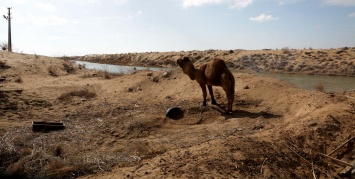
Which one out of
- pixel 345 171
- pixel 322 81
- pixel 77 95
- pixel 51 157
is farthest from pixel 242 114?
pixel 322 81

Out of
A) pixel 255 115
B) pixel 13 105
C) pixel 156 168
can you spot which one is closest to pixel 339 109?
pixel 255 115

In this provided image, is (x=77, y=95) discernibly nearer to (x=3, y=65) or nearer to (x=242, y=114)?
(x=242, y=114)

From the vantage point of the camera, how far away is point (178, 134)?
314 inches

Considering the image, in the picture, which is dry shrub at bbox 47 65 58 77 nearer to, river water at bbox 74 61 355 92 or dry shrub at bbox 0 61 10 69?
dry shrub at bbox 0 61 10 69

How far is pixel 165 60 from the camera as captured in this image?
4284 centimetres

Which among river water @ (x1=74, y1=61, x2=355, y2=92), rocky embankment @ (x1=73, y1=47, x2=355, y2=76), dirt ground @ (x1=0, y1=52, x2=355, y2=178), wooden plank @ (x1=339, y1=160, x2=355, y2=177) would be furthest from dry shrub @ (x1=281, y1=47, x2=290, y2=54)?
wooden plank @ (x1=339, y1=160, x2=355, y2=177)

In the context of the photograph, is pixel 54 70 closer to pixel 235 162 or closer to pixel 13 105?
pixel 13 105

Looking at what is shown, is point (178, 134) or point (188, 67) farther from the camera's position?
point (188, 67)

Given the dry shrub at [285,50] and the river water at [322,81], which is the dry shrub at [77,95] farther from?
the dry shrub at [285,50]

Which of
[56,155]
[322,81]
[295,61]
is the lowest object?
[56,155]

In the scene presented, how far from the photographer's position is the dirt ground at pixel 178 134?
Answer: 5.77 metres

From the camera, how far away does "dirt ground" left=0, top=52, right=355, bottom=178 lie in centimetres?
577

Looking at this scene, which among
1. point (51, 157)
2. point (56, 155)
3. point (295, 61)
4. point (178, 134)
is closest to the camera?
point (51, 157)

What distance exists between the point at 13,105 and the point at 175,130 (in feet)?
21.3
